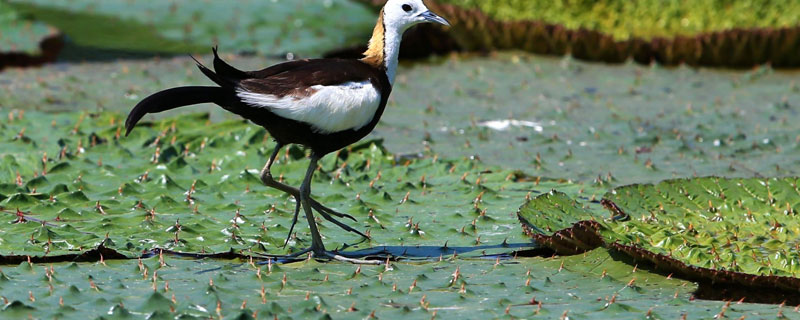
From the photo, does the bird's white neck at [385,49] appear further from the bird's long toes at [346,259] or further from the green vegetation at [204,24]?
the green vegetation at [204,24]

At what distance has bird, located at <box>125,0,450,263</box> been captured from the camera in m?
4.59

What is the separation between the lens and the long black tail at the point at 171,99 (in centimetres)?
441

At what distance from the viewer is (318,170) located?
600cm

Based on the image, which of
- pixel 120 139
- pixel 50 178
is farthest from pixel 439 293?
pixel 120 139

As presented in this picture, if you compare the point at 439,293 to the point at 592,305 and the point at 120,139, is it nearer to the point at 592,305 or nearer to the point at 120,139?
the point at 592,305

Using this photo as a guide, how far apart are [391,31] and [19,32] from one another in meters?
5.40

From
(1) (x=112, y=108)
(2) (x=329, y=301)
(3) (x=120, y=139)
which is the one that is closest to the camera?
(2) (x=329, y=301)

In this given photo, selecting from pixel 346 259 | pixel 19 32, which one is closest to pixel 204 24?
pixel 19 32

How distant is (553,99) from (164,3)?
3.99 meters

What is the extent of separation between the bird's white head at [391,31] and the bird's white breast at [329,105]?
0.30 metres

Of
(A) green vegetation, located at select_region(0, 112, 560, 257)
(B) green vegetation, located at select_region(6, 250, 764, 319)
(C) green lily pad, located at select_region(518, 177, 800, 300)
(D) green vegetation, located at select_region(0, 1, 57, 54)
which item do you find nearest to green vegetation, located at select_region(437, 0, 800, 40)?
(D) green vegetation, located at select_region(0, 1, 57, 54)

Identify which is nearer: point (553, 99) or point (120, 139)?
point (120, 139)

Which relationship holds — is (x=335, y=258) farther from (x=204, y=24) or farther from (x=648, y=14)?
(x=648, y=14)

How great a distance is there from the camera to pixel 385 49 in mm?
5129
